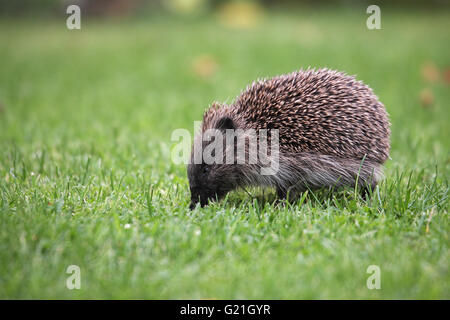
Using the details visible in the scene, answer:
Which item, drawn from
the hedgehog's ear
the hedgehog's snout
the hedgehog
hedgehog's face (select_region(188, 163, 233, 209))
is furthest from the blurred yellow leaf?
the hedgehog's snout

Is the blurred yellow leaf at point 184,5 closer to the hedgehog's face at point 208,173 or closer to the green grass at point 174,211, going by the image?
the green grass at point 174,211

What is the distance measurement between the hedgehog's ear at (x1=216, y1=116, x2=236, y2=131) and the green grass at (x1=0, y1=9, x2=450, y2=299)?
91 centimetres

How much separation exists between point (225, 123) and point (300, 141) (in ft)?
2.96

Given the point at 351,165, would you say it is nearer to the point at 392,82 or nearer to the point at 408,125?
the point at 408,125

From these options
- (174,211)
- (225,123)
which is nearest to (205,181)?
(174,211)

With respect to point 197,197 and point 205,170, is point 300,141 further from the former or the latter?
point 197,197

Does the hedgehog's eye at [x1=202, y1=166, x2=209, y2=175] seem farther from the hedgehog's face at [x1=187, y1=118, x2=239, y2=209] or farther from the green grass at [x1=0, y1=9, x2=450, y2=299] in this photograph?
the green grass at [x1=0, y1=9, x2=450, y2=299]

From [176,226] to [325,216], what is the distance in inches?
59.4

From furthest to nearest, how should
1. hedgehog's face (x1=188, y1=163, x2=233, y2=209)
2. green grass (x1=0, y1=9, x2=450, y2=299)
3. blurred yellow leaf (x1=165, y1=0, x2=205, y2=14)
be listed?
1. blurred yellow leaf (x1=165, y1=0, x2=205, y2=14)
2. hedgehog's face (x1=188, y1=163, x2=233, y2=209)
3. green grass (x1=0, y1=9, x2=450, y2=299)

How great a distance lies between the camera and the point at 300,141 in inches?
189

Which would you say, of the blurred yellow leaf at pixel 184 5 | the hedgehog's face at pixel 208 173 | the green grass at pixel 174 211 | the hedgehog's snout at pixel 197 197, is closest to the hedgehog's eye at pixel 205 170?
the hedgehog's face at pixel 208 173

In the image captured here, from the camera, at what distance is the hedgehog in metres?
Result: 4.74

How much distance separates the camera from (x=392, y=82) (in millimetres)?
10602

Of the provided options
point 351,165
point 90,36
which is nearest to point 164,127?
point 351,165
